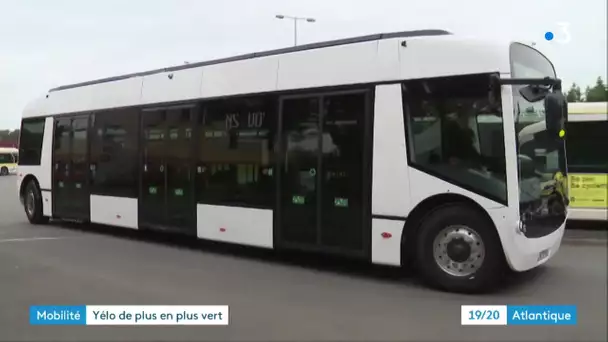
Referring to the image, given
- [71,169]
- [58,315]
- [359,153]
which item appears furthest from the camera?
[71,169]

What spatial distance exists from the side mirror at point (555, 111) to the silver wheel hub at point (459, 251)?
1440mm

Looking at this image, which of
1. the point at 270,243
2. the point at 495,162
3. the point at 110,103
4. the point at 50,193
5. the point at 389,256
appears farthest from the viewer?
the point at 50,193

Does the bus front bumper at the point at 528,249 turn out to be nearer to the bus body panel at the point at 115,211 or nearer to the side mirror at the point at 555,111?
the side mirror at the point at 555,111

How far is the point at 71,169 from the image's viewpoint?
11.0m

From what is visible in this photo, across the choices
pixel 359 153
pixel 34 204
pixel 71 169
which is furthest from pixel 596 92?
pixel 34 204

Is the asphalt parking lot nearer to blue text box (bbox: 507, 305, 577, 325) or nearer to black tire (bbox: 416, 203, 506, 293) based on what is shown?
blue text box (bbox: 507, 305, 577, 325)

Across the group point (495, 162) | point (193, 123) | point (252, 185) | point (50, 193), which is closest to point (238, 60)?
point (193, 123)

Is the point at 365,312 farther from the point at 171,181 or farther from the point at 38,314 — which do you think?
the point at 171,181

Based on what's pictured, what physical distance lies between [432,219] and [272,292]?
6.09 ft

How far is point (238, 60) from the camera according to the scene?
7.95 metres

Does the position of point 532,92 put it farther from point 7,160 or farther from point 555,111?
point 7,160

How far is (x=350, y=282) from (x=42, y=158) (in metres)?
8.43

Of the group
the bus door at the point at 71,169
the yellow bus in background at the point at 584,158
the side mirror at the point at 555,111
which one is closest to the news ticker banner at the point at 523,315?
the yellow bus in background at the point at 584,158

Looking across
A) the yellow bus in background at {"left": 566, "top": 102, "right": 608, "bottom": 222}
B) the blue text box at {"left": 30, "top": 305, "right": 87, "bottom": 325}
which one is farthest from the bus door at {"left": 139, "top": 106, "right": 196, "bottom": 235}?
the yellow bus in background at {"left": 566, "top": 102, "right": 608, "bottom": 222}
